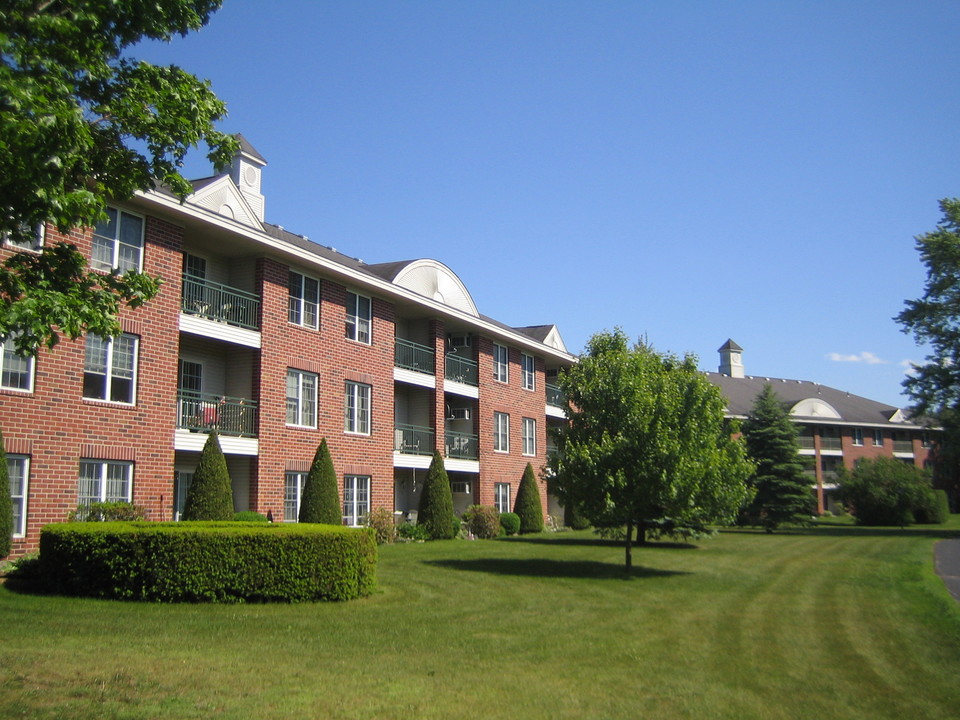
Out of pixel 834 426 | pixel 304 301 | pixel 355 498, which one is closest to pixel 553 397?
pixel 355 498

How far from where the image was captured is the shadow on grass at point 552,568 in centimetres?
1936

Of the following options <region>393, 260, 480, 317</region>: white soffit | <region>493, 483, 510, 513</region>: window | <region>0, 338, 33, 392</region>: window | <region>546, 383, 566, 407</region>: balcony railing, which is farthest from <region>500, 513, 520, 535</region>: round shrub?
<region>0, 338, 33, 392</region>: window

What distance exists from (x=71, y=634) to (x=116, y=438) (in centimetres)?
889

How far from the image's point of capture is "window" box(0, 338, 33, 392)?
16.8 m

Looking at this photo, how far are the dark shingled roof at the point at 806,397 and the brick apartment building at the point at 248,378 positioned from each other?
120 feet

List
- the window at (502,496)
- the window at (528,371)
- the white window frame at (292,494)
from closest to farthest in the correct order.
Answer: the white window frame at (292,494), the window at (502,496), the window at (528,371)

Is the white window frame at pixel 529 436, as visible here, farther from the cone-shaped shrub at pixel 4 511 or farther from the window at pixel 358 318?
the cone-shaped shrub at pixel 4 511

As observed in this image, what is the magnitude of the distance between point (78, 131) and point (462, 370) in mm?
26311

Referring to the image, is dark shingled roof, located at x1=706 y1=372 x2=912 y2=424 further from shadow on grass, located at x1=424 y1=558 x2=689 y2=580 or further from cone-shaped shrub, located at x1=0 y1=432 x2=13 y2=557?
cone-shaped shrub, located at x1=0 y1=432 x2=13 y2=557

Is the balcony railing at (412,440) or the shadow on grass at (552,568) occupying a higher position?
the balcony railing at (412,440)

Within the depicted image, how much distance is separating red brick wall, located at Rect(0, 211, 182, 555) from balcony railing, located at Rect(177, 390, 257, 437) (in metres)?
1.19

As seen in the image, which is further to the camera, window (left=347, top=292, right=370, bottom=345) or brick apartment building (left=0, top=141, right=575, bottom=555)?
window (left=347, top=292, right=370, bottom=345)

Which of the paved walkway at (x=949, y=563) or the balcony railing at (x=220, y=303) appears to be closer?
the paved walkway at (x=949, y=563)

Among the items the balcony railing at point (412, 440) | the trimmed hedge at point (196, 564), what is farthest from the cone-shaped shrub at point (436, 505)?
the trimmed hedge at point (196, 564)
